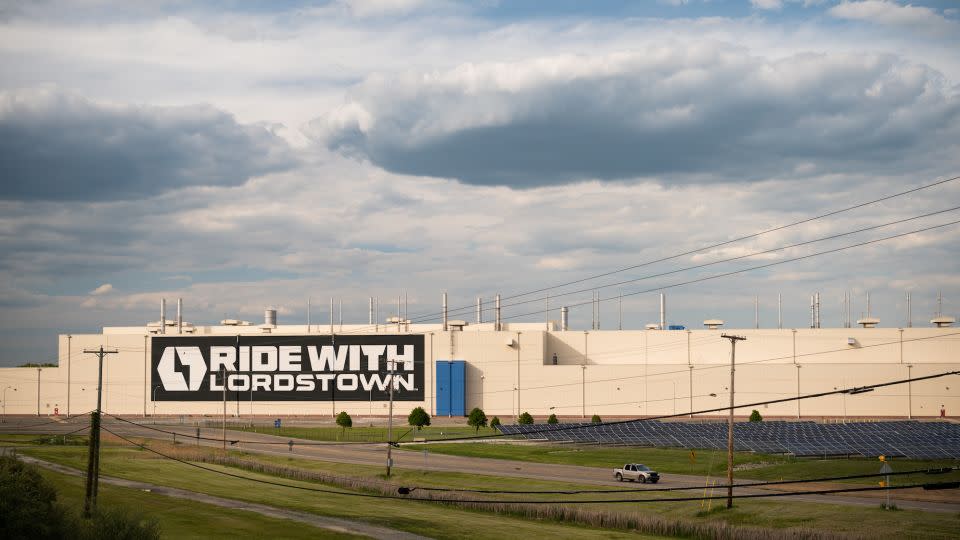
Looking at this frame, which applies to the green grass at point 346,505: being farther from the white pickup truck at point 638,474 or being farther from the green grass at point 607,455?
the green grass at point 607,455

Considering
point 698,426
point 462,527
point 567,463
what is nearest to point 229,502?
point 462,527

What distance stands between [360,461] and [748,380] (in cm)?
6457

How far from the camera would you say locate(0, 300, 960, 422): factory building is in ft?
406

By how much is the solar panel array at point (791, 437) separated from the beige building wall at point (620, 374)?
Answer: 1921 cm

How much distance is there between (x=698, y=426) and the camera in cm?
10750

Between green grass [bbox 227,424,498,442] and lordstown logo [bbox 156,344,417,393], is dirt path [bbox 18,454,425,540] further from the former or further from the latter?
lordstown logo [bbox 156,344,417,393]

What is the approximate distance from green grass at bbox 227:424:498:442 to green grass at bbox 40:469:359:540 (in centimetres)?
4495

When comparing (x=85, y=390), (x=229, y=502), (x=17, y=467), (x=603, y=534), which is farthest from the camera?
(x=85, y=390)

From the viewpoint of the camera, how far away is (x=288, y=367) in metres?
141

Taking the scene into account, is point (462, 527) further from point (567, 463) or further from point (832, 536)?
point (567, 463)

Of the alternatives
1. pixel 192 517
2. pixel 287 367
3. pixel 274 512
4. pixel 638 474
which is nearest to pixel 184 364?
pixel 287 367

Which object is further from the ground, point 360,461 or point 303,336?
point 303,336

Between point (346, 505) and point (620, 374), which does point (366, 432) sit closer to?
point (620, 374)

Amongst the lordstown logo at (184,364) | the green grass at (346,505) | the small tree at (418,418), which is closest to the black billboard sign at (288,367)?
the lordstown logo at (184,364)
